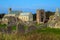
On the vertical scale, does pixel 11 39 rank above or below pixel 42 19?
above

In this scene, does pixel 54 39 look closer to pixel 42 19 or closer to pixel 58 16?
pixel 58 16

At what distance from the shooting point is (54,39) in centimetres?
1162

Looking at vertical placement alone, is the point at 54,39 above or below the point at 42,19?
above

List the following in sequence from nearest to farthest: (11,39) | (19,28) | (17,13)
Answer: (11,39) → (19,28) → (17,13)

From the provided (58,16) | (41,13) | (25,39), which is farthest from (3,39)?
(41,13)

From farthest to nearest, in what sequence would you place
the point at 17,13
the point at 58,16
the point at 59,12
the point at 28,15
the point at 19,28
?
1. the point at 17,13
2. the point at 28,15
3. the point at 59,12
4. the point at 58,16
5. the point at 19,28

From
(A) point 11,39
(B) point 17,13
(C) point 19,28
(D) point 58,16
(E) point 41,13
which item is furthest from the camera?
(B) point 17,13

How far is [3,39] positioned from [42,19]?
63.2m

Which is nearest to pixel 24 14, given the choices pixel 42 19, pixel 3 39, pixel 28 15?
pixel 28 15

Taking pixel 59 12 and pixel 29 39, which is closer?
pixel 29 39

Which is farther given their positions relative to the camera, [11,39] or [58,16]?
[58,16]

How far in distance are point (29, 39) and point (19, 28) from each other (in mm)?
11714

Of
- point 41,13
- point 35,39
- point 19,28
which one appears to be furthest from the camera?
point 41,13

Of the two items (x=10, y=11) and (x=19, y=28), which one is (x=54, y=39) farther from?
(x=10, y=11)
